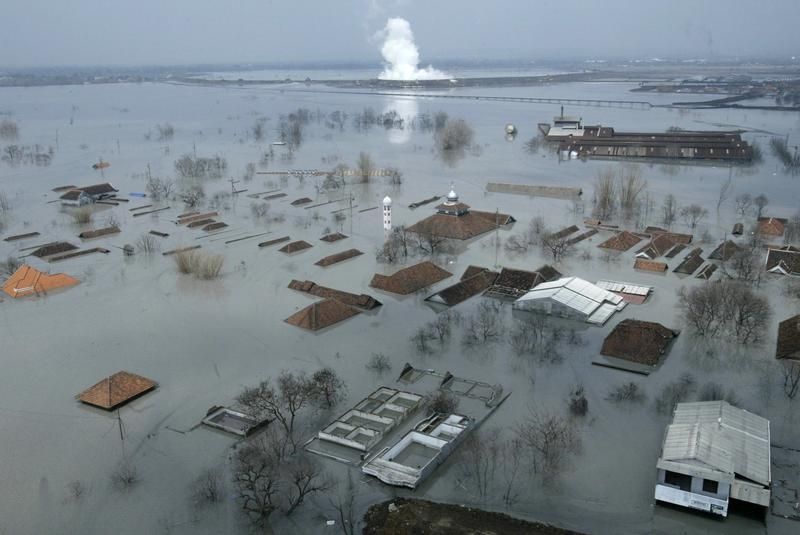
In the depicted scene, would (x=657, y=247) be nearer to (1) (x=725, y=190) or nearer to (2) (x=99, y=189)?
(1) (x=725, y=190)

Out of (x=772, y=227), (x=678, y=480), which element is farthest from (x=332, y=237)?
(x=678, y=480)

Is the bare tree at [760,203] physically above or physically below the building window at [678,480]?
above

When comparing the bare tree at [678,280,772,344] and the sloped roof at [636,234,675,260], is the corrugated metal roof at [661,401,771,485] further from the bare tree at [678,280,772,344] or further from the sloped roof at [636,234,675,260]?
the sloped roof at [636,234,675,260]

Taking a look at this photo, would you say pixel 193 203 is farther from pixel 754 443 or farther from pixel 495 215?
pixel 754 443

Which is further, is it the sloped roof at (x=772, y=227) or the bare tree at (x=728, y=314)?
the sloped roof at (x=772, y=227)

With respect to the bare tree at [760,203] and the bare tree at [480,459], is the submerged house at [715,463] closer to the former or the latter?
the bare tree at [480,459]

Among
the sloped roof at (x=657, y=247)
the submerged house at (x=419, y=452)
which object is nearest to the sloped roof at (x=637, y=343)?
the submerged house at (x=419, y=452)
